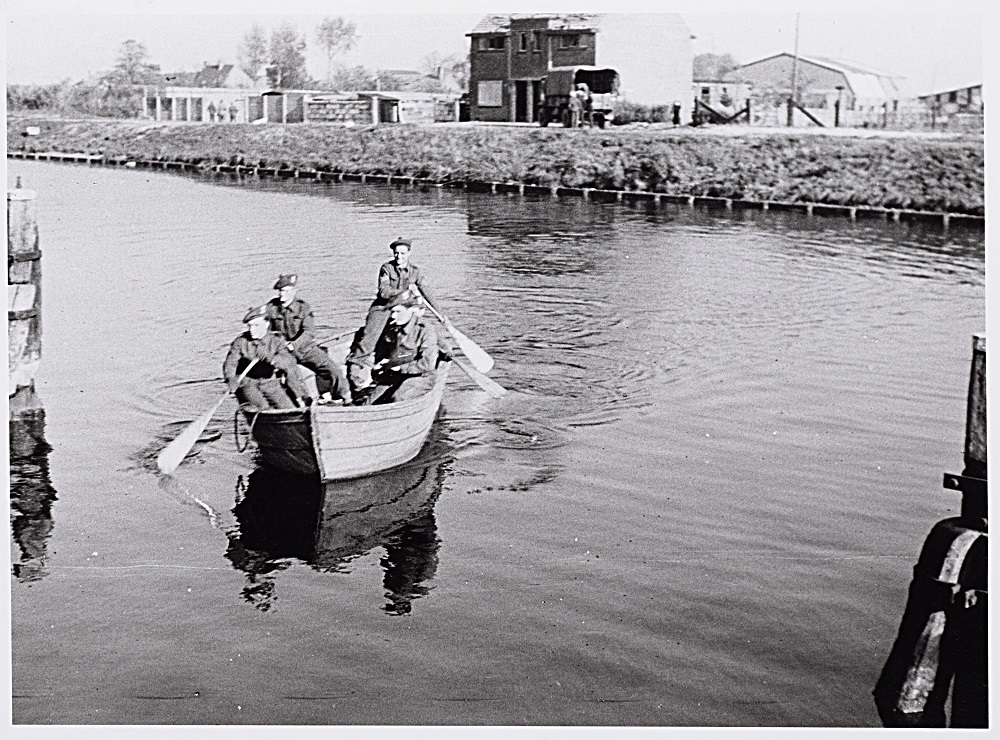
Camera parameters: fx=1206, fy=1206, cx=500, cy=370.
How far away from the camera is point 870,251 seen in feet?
46.8

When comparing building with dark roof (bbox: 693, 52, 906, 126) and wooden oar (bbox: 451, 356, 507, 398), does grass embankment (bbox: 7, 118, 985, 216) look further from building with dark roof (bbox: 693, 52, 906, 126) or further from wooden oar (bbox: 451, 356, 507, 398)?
wooden oar (bbox: 451, 356, 507, 398)

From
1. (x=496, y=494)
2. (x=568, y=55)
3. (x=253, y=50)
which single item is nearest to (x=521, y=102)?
(x=568, y=55)

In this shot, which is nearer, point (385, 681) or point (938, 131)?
point (385, 681)

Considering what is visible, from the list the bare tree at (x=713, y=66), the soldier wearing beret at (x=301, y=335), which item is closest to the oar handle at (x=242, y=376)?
the soldier wearing beret at (x=301, y=335)

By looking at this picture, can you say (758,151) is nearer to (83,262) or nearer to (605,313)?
(605,313)

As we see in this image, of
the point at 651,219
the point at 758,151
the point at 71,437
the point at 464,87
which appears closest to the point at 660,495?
the point at 71,437

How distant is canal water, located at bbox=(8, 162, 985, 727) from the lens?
218 inches

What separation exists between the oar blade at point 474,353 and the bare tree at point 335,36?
2.56m

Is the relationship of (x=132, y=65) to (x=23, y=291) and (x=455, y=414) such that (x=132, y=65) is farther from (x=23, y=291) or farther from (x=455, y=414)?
(x=455, y=414)

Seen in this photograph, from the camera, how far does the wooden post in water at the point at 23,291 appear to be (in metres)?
8.16

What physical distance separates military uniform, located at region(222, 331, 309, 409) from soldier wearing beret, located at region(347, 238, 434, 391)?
650 millimetres

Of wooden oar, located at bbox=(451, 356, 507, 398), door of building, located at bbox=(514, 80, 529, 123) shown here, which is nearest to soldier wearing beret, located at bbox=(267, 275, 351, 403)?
wooden oar, located at bbox=(451, 356, 507, 398)

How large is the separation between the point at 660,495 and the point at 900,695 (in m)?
2.53

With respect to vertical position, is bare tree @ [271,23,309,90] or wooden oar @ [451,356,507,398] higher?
bare tree @ [271,23,309,90]
